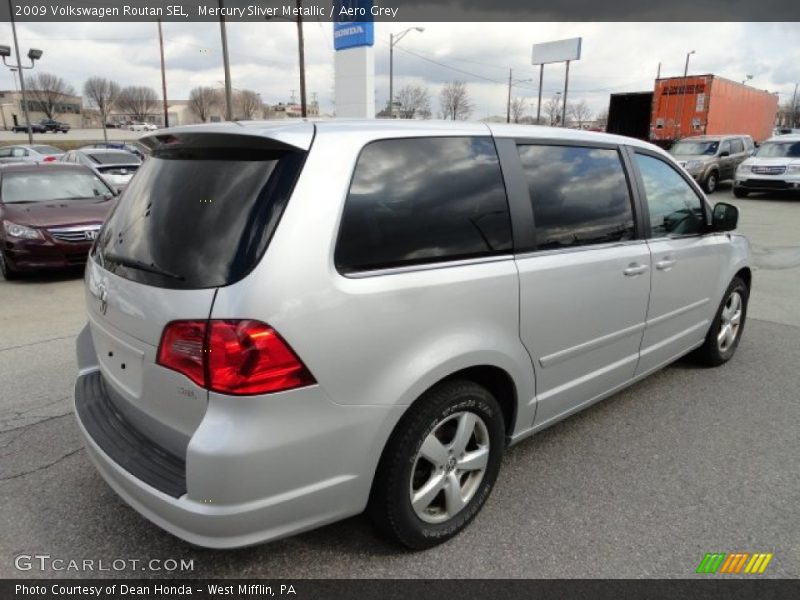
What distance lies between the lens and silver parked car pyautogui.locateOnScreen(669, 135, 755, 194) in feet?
57.7

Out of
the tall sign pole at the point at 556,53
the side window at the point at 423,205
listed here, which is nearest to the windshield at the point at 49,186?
the side window at the point at 423,205

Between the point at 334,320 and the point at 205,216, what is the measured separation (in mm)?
603

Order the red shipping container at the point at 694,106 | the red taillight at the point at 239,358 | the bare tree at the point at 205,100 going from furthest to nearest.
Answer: the bare tree at the point at 205,100, the red shipping container at the point at 694,106, the red taillight at the point at 239,358

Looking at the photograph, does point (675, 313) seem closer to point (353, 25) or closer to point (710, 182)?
point (710, 182)

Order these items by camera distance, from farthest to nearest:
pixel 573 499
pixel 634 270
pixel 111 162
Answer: pixel 111 162, pixel 634 270, pixel 573 499

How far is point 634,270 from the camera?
324cm

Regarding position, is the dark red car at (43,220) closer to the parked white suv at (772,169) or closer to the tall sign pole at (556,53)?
the parked white suv at (772,169)

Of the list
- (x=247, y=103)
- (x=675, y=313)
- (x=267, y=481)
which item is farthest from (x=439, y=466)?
(x=247, y=103)

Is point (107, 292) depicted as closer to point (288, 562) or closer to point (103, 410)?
point (103, 410)

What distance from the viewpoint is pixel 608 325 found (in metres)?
3.14

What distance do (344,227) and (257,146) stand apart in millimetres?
428

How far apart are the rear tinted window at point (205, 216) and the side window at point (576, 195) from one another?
1263mm

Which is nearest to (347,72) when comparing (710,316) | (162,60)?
(162,60)

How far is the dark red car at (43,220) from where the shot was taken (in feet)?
24.2
